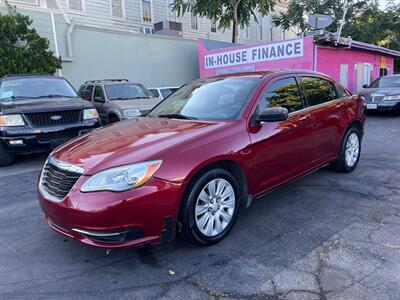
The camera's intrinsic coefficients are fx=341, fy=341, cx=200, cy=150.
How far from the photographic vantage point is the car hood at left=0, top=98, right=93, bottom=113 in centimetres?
621

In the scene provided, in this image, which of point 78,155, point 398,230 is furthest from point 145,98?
point 398,230

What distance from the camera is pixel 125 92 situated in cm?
966

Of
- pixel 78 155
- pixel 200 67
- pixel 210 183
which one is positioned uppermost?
pixel 200 67

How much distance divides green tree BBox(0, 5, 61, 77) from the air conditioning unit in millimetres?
6728

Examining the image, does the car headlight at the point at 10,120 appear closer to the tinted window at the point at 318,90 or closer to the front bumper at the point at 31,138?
the front bumper at the point at 31,138

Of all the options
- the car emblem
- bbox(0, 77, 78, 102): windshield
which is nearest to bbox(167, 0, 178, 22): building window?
bbox(0, 77, 78, 102): windshield

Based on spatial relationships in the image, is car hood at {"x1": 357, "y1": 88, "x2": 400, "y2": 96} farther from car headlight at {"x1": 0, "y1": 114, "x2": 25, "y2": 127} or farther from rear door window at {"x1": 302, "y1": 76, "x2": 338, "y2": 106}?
car headlight at {"x1": 0, "y1": 114, "x2": 25, "y2": 127}

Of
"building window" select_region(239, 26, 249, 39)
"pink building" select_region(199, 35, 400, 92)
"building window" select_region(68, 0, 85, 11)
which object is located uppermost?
"building window" select_region(68, 0, 85, 11)

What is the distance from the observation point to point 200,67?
51.7ft

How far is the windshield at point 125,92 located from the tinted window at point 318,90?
590 cm

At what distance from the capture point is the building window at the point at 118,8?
54.3 ft

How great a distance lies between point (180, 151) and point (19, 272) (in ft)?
5.70

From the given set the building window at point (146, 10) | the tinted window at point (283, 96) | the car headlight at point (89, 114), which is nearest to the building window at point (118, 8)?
the building window at point (146, 10)

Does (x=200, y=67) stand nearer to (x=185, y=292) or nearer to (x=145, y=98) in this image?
(x=145, y=98)
